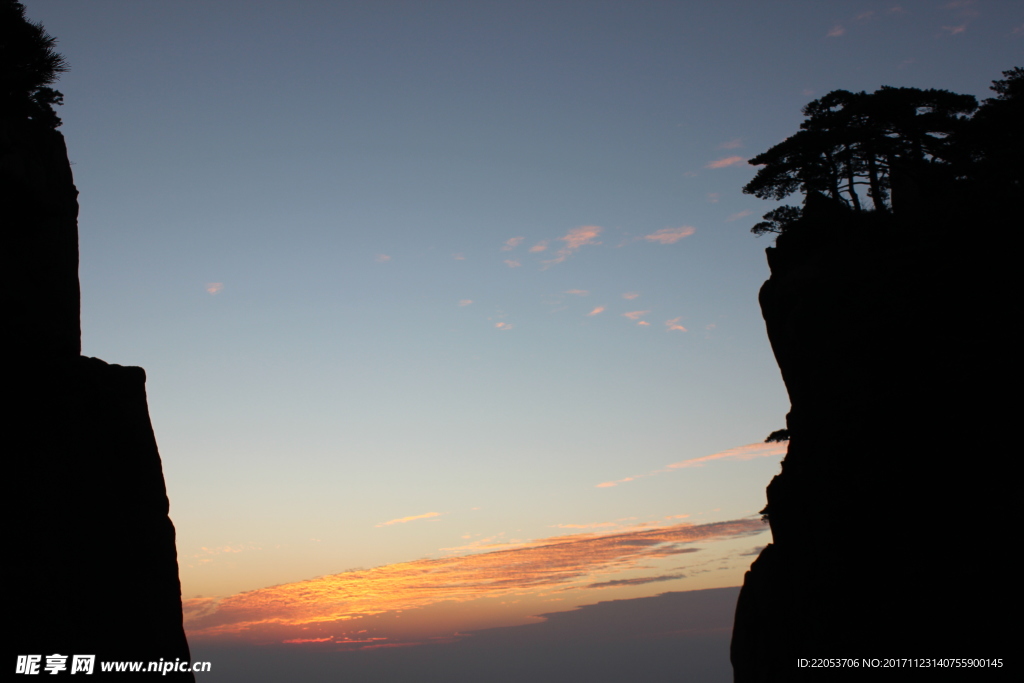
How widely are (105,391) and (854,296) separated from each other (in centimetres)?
2574

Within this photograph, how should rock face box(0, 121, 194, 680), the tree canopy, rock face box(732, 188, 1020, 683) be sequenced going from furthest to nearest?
the tree canopy, rock face box(732, 188, 1020, 683), rock face box(0, 121, 194, 680)

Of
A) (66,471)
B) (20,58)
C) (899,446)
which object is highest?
(20,58)

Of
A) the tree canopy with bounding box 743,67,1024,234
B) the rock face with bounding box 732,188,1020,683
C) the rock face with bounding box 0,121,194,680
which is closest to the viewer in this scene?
the rock face with bounding box 0,121,194,680

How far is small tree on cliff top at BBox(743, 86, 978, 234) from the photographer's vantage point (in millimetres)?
36281

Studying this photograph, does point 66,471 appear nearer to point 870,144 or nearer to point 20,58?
point 20,58

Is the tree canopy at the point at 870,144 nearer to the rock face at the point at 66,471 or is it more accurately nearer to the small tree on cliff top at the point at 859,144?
the small tree on cliff top at the point at 859,144

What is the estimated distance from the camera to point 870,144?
119 ft

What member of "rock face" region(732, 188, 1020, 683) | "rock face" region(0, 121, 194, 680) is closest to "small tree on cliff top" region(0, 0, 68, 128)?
"rock face" region(0, 121, 194, 680)

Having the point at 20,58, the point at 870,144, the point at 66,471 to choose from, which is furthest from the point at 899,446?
the point at 20,58

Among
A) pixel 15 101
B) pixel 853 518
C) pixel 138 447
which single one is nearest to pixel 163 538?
pixel 138 447

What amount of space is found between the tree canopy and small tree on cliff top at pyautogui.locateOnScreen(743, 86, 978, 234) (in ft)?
0.14

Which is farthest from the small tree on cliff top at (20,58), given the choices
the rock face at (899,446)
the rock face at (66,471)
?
the rock face at (899,446)

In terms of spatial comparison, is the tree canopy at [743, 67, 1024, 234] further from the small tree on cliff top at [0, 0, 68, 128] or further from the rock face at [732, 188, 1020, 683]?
the small tree on cliff top at [0, 0, 68, 128]

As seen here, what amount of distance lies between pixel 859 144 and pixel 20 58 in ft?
112
